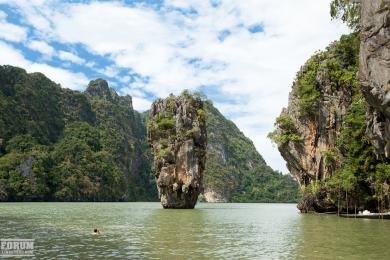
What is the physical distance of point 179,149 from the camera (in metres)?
66.5

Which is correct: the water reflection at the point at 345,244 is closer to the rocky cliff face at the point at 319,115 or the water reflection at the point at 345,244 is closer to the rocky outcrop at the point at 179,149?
the rocky cliff face at the point at 319,115

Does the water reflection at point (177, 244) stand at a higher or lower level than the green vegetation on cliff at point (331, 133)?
lower

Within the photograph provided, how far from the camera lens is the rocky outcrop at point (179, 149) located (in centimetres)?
6569

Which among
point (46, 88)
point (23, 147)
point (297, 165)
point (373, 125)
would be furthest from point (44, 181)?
point (373, 125)

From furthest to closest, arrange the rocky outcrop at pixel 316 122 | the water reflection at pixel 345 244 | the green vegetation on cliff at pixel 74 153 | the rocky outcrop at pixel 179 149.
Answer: the green vegetation on cliff at pixel 74 153 → the rocky outcrop at pixel 179 149 → the rocky outcrop at pixel 316 122 → the water reflection at pixel 345 244

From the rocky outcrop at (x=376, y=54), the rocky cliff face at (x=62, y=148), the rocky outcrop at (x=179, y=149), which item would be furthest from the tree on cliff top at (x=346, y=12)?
the rocky cliff face at (x=62, y=148)

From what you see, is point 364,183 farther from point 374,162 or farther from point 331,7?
point 331,7

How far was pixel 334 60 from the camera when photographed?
167 ft

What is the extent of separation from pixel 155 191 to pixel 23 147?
6606cm

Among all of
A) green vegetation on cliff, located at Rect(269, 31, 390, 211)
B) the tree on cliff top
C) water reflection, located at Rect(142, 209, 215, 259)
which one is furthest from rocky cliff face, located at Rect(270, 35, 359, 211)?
water reflection, located at Rect(142, 209, 215, 259)

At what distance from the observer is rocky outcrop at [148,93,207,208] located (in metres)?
65.7

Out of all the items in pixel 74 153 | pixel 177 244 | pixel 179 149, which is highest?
pixel 74 153

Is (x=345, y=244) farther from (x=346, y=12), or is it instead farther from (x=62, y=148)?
(x=62, y=148)

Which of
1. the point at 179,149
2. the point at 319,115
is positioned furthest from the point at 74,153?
the point at 319,115
